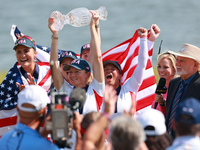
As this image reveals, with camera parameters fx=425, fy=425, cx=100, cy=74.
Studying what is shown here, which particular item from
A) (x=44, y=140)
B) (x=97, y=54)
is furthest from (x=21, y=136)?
(x=97, y=54)


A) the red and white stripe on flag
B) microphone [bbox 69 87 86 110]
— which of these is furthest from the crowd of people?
the red and white stripe on flag

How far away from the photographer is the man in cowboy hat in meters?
5.61

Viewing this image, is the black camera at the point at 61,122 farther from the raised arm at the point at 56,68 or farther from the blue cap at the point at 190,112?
the raised arm at the point at 56,68

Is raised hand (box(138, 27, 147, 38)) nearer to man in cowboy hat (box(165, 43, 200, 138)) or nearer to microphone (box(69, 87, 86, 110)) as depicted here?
man in cowboy hat (box(165, 43, 200, 138))

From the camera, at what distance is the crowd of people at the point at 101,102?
11.7 ft

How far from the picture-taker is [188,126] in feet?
11.7

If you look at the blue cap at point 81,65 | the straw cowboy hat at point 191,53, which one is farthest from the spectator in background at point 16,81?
the straw cowboy hat at point 191,53

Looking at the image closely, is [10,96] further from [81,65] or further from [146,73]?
[146,73]

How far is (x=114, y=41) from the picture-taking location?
25.9m

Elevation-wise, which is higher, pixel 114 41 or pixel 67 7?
pixel 67 7

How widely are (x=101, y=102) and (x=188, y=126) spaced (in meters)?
2.33

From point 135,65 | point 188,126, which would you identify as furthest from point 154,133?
point 135,65

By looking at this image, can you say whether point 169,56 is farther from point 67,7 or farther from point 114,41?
point 67,7

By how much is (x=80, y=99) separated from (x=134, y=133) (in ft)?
2.89
